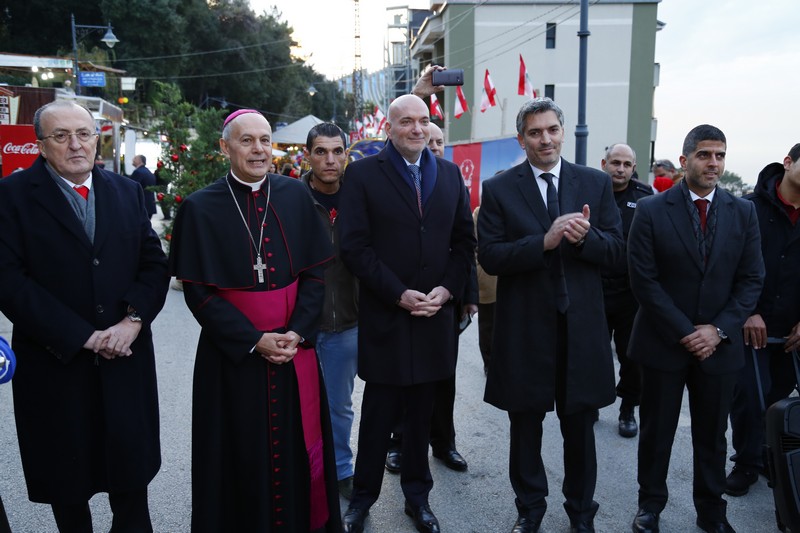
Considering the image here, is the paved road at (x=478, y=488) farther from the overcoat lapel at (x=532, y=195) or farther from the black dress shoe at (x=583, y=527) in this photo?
the overcoat lapel at (x=532, y=195)

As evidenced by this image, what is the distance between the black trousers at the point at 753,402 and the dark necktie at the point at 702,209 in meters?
1.06

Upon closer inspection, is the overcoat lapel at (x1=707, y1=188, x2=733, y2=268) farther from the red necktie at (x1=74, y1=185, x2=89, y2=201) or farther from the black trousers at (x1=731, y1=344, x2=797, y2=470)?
the red necktie at (x1=74, y1=185, x2=89, y2=201)

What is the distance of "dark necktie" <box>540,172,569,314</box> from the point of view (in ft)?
11.2

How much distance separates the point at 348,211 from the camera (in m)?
3.53

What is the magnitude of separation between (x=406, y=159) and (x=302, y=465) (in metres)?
1.71

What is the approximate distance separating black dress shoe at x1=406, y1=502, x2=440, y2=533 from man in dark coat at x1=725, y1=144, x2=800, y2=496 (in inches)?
70.6

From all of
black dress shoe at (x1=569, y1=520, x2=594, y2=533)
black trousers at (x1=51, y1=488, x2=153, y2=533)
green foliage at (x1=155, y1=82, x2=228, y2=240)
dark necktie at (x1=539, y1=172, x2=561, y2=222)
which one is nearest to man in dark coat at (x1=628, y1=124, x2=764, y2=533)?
black dress shoe at (x1=569, y1=520, x2=594, y2=533)

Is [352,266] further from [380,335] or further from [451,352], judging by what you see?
[451,352]

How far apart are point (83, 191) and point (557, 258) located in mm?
2385

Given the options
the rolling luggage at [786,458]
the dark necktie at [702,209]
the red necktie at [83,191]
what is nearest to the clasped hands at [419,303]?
the dark necktie at [702,209]

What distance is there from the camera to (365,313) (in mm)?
3598

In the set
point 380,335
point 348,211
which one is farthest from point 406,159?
point 380,335

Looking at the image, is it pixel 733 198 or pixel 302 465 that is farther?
pixel 733 198

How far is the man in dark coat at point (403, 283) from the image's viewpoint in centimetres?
350
